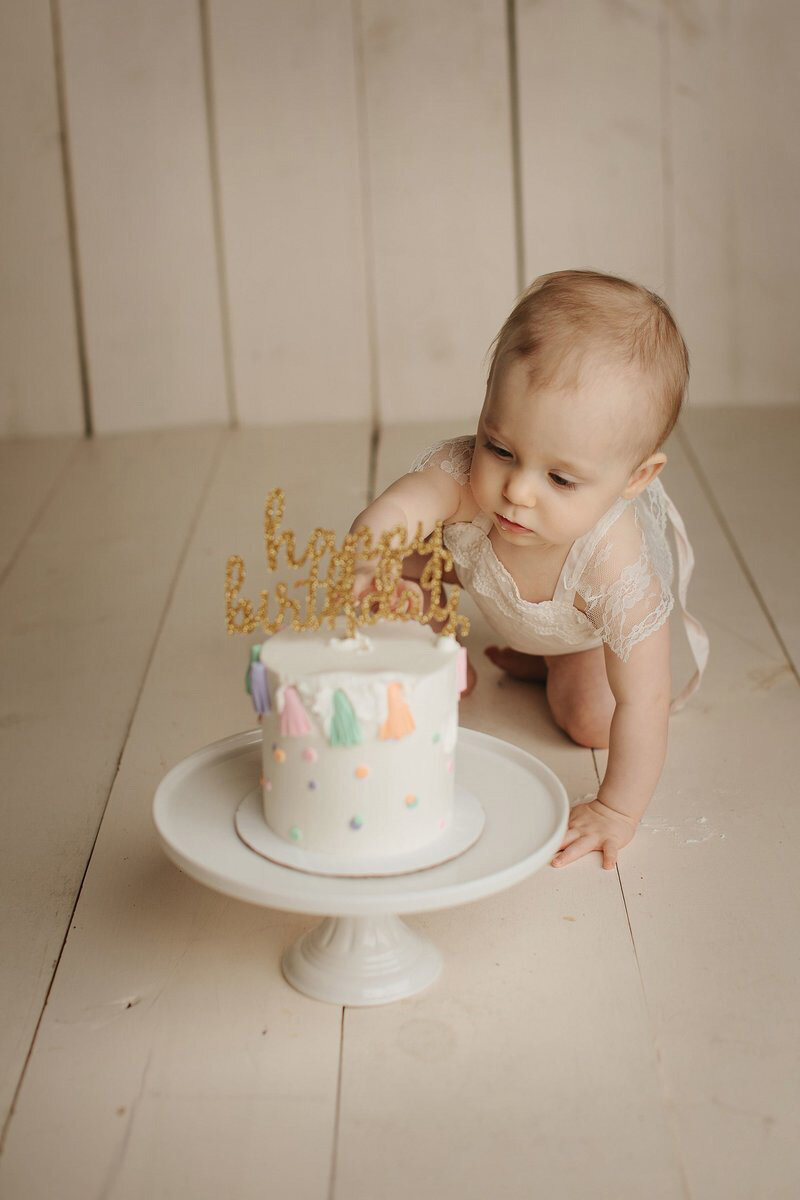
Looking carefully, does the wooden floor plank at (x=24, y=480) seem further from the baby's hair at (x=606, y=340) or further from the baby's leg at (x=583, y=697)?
the baby's hair at (x=606, y=340)

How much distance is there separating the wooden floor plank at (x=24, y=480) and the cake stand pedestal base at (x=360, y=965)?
3.34ft

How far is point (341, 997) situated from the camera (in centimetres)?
97

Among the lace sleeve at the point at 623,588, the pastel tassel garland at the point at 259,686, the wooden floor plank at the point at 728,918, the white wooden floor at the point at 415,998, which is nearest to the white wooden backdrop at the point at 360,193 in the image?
the white wooden floor at the point at 415,998

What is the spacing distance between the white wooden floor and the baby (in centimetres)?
6

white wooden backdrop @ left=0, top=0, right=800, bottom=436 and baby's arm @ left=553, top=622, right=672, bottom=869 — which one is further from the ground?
white wooden backdrop @ left=0, top=0, right=800, bottom=436

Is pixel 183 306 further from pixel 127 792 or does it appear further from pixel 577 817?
pixel 577 817

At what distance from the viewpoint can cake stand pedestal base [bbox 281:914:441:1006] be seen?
97cm

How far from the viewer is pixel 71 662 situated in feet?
5.11

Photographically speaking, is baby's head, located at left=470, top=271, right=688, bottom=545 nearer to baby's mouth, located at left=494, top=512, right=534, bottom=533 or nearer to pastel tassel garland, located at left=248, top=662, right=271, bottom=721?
baby's mouth, located at left=494, top=512, right=534, bottom=533

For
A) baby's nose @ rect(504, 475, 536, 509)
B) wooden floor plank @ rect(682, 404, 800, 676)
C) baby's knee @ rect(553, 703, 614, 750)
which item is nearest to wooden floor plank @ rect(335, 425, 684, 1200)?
baby's knee @ rect(553, 703, 614, 750)

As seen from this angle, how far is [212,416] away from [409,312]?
0.42 m

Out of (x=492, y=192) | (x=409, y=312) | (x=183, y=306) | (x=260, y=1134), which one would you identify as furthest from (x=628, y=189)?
(x=260, y=1134)

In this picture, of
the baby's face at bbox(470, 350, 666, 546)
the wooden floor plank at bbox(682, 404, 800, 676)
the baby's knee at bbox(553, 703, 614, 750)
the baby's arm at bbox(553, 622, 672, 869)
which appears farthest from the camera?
the wooden floor plank at bbox(682, 404, 800, 676)

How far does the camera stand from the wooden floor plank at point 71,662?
1.07m
